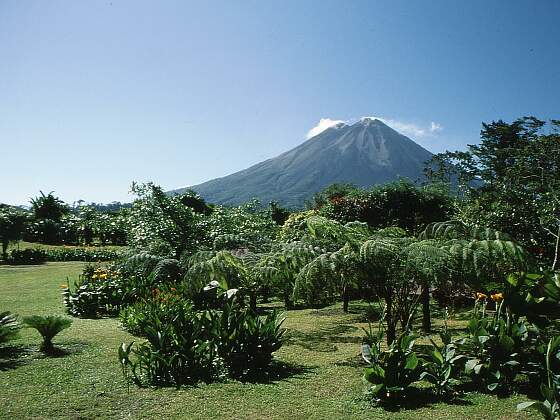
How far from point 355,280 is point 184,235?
23.9ft

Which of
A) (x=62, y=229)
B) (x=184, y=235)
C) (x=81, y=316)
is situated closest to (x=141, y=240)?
(x=184, y=235)

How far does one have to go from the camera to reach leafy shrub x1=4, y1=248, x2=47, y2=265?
896 inches

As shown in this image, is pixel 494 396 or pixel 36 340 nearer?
pixel 494 396

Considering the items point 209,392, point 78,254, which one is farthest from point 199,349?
point 78,254

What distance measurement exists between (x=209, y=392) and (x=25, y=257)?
22.0 m

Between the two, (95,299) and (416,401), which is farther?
(95,299)

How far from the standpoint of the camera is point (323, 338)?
7172mm

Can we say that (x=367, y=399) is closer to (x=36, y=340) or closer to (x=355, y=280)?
(x=355, y=280)

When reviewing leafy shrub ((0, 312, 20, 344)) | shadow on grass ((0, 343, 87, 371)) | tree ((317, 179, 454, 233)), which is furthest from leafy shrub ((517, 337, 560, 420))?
tree ((317, 179, 454, 233))

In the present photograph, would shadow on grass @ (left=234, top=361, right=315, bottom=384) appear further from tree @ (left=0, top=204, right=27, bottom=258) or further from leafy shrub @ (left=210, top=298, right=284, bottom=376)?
tree @ (left=0, top=204, right=27, bottom=258)

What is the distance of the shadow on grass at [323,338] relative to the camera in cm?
662

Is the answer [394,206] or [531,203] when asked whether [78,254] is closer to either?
[394,206]

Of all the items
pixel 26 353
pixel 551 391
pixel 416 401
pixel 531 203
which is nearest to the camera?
pixel 551 391

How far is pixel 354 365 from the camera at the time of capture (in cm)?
552
